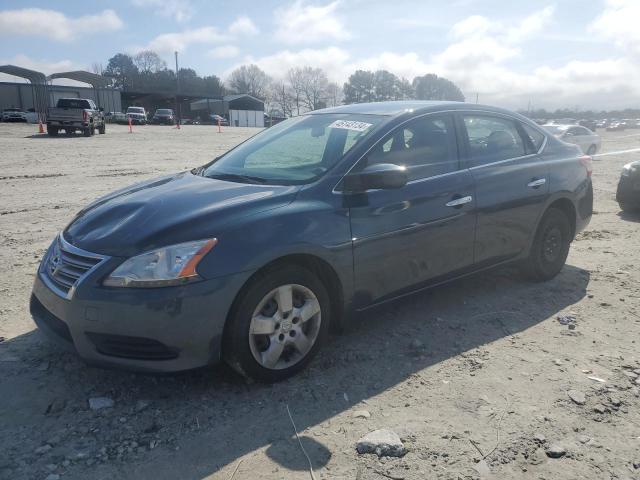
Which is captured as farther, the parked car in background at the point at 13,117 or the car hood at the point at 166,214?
the parked car in background at the point at 13,117

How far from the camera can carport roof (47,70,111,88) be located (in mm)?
51594

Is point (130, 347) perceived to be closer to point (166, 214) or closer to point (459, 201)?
point (166, 214)

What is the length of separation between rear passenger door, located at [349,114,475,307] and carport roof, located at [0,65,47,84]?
5248 cm

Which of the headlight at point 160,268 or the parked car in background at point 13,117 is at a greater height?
the parked car in background at point 13,117

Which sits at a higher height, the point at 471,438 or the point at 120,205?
the point at 120,205

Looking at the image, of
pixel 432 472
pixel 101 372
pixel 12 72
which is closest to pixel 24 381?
pixel 101 372

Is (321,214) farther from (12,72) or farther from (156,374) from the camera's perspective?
(12,72)

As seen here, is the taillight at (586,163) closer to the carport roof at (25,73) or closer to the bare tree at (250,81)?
the carport roof at (25,73)

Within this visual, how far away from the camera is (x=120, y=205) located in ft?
11.4

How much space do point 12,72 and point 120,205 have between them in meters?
54.7

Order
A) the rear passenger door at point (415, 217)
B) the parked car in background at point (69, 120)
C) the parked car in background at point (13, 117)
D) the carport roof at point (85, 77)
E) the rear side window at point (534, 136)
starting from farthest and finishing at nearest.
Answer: the carport roof at point (85, 77) < the parked car in background at point (13, 117) < the parked car in background at point (69, 120) < the rear side window at point (534, 136) < the rear passenger door at point (415, 217)

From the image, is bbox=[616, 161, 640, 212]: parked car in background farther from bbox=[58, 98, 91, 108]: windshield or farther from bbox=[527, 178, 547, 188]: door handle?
bbox=[58, 98, 91, 108]: windshield

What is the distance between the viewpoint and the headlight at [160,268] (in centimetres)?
285

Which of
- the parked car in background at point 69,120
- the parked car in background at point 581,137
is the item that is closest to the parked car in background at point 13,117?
the parked car in background at point 69,120
